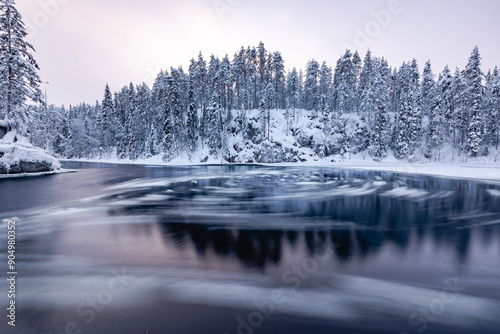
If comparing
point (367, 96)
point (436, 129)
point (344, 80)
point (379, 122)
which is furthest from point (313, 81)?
point (436, 129)

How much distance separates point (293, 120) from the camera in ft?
220

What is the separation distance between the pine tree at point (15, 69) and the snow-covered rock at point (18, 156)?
164 cm

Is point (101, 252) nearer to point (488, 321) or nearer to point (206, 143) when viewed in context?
point (488, 321)

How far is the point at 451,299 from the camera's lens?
5.20 m

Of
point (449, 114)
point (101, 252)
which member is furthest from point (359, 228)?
point (449, 114)

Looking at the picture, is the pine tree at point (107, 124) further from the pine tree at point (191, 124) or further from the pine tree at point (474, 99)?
the pine tree at point (474, 99)

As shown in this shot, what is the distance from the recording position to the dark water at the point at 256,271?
14.5ft

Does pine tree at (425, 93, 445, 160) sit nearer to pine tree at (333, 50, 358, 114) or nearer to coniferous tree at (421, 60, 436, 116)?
coniferous tree at (421, 60, 436, 116)

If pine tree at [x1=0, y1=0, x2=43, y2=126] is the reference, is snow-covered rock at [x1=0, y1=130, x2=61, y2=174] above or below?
below

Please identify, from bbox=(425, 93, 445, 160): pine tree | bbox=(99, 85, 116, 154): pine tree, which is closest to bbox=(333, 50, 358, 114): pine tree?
bbox=(425, 93, 445, 160): pine tree

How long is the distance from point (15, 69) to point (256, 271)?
37.9m

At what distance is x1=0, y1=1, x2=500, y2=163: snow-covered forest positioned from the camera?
49125mm

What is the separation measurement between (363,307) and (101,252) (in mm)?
7665

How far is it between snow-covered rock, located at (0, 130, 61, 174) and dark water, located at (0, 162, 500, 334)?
63.2ft
